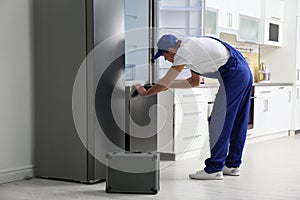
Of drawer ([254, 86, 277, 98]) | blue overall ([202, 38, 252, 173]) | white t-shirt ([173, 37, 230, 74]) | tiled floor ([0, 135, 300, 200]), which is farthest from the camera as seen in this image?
drawer ([254, 86, 277, 98])

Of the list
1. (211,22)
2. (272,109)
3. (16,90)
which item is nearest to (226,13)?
(211,22)

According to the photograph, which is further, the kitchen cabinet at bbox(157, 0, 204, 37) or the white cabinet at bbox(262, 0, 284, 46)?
the white cabinet at bbox(262, 0, 284, 46)

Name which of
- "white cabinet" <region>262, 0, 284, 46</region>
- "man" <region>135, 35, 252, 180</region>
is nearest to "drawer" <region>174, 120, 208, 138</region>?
"man" <region>135, 35, 252, 180</region>

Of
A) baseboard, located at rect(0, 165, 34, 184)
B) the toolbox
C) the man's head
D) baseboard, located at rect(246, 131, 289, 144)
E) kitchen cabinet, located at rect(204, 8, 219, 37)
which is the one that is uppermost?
kitchen cabinet, located at rect(204, 8, 219, 37)

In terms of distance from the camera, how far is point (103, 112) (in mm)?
3486

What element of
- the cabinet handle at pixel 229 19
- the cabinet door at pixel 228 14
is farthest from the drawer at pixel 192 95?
the cabinet handle at pixel 229 19

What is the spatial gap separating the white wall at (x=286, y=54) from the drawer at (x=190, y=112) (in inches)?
101

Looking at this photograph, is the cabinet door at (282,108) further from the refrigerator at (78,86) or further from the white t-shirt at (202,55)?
the refrigerator at (78,86)

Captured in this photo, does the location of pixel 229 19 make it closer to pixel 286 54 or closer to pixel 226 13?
pixel 226 13

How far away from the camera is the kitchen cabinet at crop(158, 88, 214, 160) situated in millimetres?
4422

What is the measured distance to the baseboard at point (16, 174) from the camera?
3.48 metres

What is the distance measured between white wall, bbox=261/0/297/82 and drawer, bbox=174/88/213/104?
245cm

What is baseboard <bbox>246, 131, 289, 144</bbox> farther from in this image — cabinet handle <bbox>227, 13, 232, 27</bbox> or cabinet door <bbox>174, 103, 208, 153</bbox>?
cabinet handle <bbox>227, 13, 232, 27</bbox>

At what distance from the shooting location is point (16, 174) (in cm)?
356
